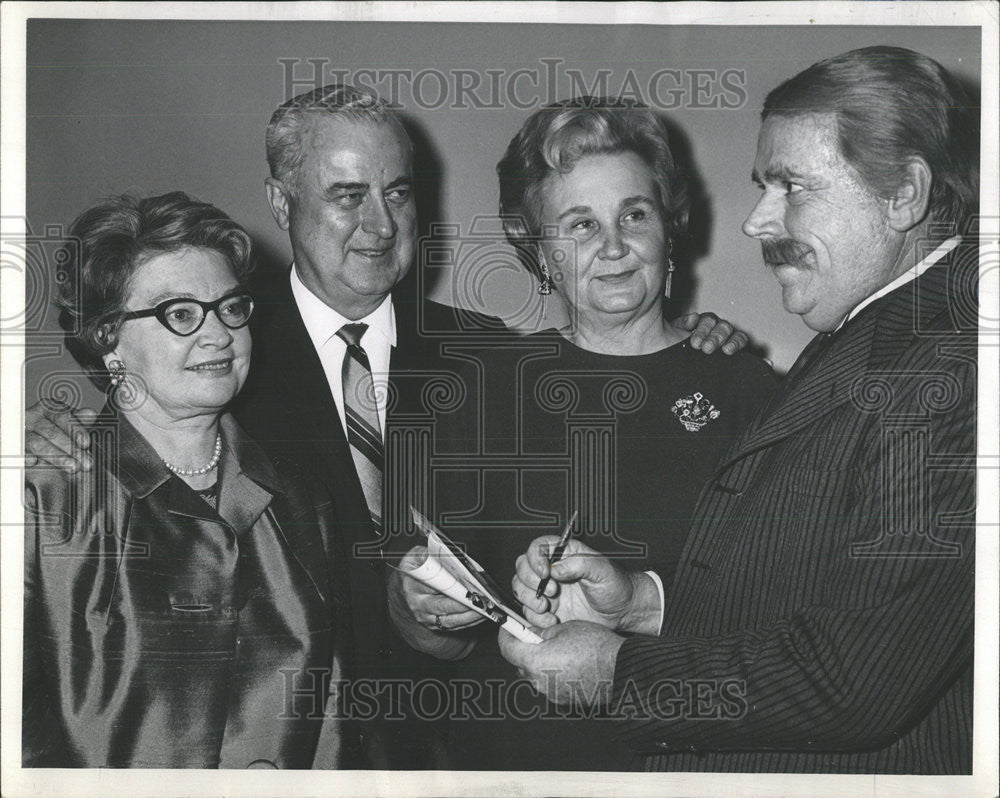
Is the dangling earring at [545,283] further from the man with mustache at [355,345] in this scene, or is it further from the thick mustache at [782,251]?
the thick mustache at [782,251]

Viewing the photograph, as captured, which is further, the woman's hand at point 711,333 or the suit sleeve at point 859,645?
the woman's hand at point 711,333

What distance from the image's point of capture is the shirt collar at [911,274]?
2051mm

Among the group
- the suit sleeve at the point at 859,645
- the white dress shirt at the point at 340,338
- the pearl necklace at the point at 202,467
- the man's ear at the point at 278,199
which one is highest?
the man's ear at the point at 278,199

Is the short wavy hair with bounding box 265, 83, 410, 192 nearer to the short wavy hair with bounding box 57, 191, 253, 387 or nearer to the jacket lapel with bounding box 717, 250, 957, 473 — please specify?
the short wavy hair with bounding box 57, 191, 253, 387

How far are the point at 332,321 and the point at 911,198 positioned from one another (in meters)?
1.20

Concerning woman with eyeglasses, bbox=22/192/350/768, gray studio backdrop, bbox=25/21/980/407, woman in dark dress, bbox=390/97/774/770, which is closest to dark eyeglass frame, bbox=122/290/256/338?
woman with eyeglasses, bbox=22/192/350/768

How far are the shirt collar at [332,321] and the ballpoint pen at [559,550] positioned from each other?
0.52 m

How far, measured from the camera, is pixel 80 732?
2078 mm

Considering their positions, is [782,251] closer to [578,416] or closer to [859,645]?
[578,416]

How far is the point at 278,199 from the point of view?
2.08 m

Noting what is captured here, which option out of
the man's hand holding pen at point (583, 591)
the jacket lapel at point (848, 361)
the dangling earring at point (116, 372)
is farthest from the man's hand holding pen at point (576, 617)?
the dangling earring at point (116, 372)

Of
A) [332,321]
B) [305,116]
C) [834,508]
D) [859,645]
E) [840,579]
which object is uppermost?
[305,116]

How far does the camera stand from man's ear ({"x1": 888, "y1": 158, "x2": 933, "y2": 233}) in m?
2.04

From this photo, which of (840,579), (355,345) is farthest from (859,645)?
(355,345)
